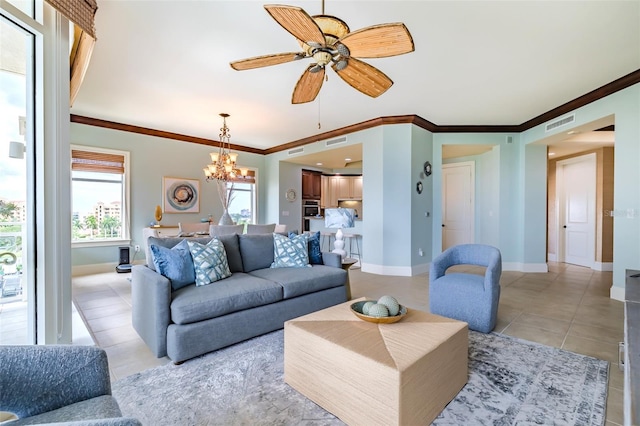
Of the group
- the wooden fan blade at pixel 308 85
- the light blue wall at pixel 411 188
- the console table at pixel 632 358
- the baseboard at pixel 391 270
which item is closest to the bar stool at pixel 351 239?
the light blue wall at pixel 411 188

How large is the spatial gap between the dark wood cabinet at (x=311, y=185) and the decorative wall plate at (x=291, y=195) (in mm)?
410

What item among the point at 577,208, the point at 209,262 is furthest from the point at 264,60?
the point at 577,208

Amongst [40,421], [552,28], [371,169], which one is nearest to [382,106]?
[371,169]

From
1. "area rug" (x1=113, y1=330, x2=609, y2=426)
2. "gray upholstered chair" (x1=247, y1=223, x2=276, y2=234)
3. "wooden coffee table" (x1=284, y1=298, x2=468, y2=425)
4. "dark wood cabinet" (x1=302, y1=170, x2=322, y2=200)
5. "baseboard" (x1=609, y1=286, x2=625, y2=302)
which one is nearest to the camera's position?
"wooden coffee table" (x1=284, y1=298, x2=468, y2=425)

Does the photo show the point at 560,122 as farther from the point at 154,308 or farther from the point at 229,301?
the point at 154,308

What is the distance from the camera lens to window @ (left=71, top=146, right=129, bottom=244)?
511 cm

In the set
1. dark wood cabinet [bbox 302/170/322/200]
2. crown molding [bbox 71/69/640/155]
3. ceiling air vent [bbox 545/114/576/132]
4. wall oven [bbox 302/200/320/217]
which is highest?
crown molding [bbox 71/69/640/155]

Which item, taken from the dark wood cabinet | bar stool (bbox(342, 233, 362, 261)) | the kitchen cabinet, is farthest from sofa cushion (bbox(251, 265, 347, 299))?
the kitchen cabinet

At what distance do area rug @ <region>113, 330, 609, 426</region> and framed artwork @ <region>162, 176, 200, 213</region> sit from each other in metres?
4.67

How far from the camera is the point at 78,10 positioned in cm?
190

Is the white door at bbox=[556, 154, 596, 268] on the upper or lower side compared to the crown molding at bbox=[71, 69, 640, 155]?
lower

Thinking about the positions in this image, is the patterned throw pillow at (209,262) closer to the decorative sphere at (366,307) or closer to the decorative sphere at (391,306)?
the decorative sphere at (366,307)

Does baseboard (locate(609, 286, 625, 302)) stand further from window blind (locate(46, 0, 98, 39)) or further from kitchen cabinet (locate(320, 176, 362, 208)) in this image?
kitchen cabinet (locate(320, 176, 362, 208))

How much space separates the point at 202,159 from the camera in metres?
6.67
